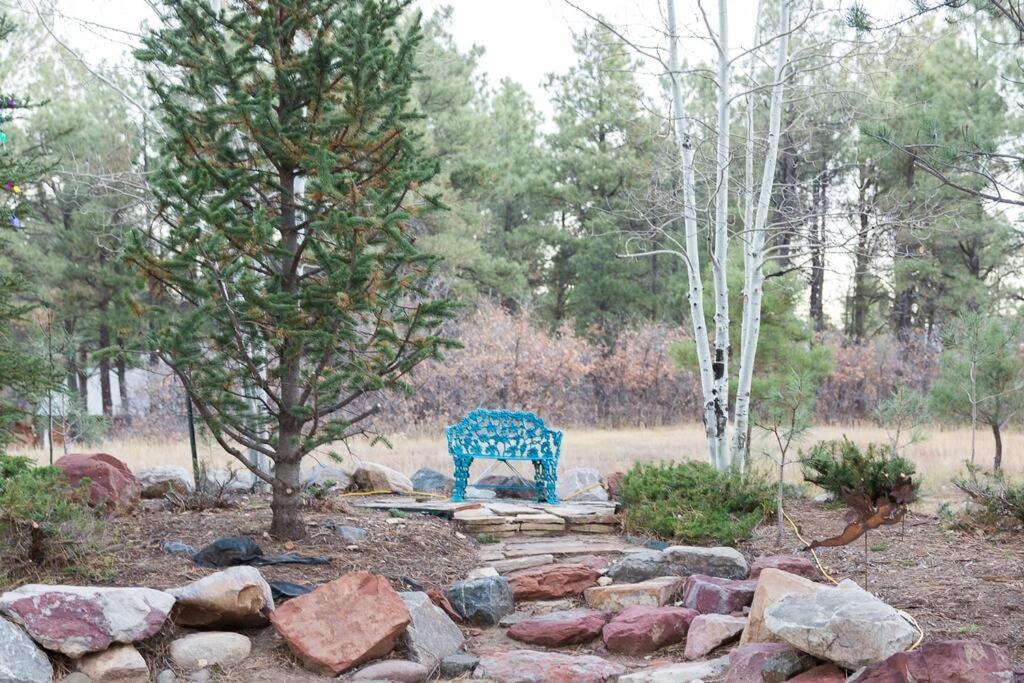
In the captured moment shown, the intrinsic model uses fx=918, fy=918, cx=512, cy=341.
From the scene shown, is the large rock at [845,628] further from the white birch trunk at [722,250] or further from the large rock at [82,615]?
the white birch trunk at [722,250]

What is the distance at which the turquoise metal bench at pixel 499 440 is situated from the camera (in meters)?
8.54

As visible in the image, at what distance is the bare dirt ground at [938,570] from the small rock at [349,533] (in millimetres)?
2728

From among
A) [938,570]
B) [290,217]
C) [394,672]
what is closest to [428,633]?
[394,672]

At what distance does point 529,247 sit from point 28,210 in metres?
19.9

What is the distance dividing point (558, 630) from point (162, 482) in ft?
13.8

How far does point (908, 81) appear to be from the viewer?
19625mm

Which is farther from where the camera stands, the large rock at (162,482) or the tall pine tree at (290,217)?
the large rock at (162,482)

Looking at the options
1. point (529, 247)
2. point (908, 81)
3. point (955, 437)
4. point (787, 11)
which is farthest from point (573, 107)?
point (787, 11)

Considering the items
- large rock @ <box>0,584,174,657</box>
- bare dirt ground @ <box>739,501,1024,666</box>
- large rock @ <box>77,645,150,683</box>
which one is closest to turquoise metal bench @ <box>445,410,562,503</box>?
bare dirt ground @ <box>739,501,1024,666</box>

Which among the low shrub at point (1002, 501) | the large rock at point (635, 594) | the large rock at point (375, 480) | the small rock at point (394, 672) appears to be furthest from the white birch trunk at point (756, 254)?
the small rock at point (394, 672)

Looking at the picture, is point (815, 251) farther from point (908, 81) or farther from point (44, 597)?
point (908, 81)

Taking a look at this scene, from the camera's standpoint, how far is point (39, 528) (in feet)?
15.2

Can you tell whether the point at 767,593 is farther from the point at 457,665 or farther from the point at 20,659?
the point at 20,659

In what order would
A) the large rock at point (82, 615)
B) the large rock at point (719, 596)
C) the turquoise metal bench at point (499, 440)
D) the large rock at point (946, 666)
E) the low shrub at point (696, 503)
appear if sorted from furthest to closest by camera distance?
the turquoise metal bench at point (499, 440)
the low shrub at point (696, 503)
the large rock at point (719, 596)
the large rock at point (82, 615)
the large rock at point (946, 666)
